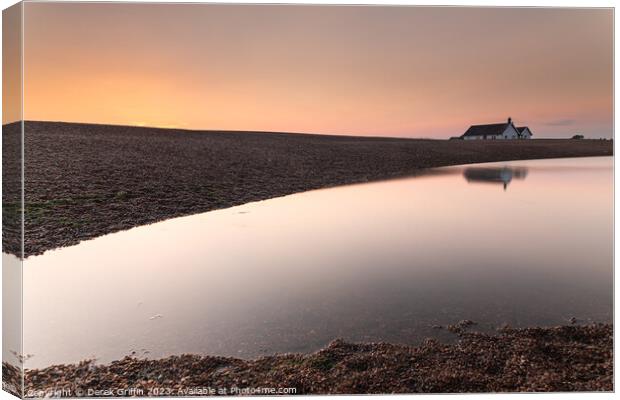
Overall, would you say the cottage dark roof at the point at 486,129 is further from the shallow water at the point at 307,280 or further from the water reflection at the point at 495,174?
the water reflection at the point at 495,174

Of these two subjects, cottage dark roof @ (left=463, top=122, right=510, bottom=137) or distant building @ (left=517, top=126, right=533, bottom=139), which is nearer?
distant building @ (left=517, top=126, right=533, bottom=139)

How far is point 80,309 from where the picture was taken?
9.44 meters

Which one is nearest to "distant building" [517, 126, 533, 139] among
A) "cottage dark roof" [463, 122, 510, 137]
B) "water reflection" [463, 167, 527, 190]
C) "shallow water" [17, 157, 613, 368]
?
"cottage dark roof" [463, 122, 510, 137]

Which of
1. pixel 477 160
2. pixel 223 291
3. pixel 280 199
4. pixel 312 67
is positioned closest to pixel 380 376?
pixel 223 291

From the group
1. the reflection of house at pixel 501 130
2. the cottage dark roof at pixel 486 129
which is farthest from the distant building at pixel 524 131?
the cottage dark roof at pixel 486 129

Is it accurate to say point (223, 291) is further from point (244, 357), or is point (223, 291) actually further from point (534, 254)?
point (534, 254)

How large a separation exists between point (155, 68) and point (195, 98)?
180 cm

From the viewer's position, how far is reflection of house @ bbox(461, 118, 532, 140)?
613 inches

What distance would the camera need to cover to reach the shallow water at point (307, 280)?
8.55 m

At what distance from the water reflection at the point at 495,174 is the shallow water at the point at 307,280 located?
8.66 meters

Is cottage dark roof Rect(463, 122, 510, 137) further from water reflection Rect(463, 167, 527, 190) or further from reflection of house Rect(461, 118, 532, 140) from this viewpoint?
water reflection Rect(463, 167, 527, 190)

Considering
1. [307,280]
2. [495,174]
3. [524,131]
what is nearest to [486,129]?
[524,131]

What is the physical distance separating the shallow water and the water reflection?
866cm

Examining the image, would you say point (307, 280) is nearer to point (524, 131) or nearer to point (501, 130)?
point (524, 131)
